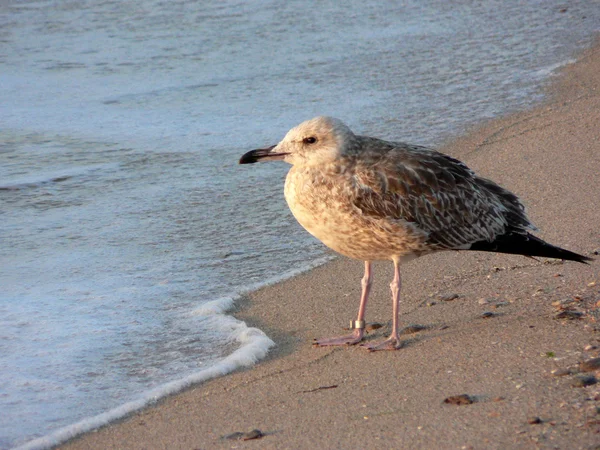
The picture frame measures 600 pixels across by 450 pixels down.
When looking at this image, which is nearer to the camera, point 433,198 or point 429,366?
point 429,366

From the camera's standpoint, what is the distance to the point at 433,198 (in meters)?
5.45

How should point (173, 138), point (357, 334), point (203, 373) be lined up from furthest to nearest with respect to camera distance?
point (173, 138) → point (357, 334) → point (203, 373)

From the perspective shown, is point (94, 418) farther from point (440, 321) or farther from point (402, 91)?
point (402, 91)

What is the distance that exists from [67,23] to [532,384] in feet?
41.8

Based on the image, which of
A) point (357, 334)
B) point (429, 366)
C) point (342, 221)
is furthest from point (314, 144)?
point (429, 366)

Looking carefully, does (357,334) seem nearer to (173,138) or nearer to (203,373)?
(203,373)

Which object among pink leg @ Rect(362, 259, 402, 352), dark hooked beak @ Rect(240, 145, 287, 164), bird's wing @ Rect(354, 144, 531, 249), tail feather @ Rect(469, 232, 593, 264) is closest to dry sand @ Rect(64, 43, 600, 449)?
pink leg @ Rect(362, 259, 402, 352)

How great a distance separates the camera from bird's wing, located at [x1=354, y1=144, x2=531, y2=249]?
17.3 ft

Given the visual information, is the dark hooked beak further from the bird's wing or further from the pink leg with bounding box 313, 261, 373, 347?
the pink leg with bounding box 313, 261, 373, 347

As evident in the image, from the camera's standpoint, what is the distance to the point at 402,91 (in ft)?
36.6

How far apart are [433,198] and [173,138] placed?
197 inches

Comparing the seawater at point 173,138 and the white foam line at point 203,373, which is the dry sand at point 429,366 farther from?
the seawater at point 173,138

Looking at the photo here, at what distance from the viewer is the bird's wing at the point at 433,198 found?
527 cm

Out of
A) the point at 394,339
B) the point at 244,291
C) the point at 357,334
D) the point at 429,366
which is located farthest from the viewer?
the point at 244,291
